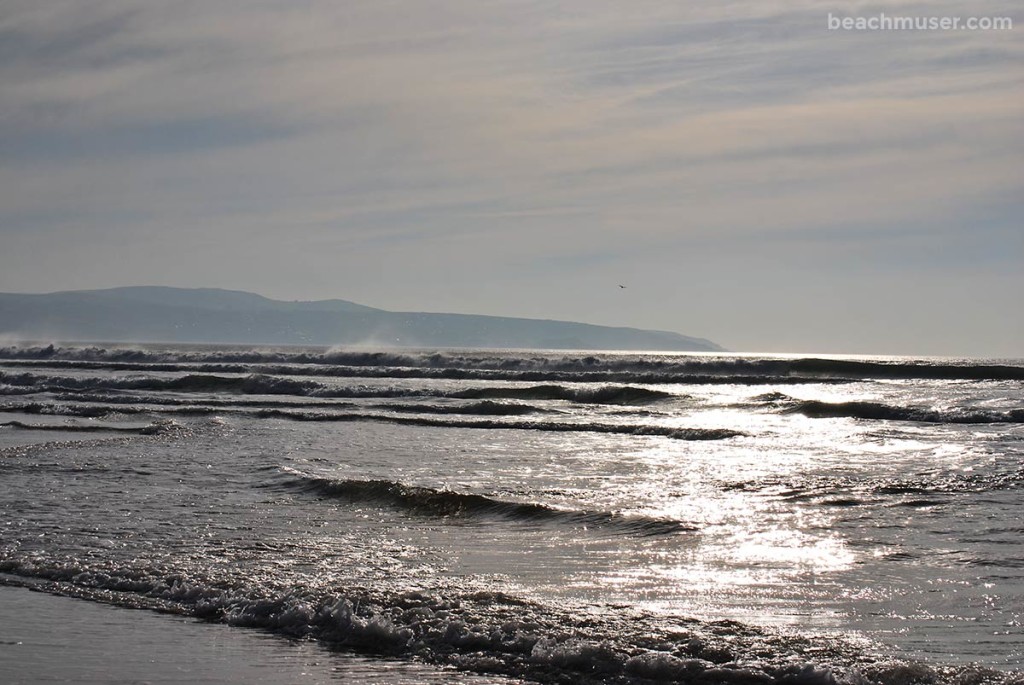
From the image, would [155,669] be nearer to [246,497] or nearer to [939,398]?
[246,497]

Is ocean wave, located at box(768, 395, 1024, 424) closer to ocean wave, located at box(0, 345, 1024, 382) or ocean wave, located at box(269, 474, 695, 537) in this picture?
ocean wave, located at box(0, 345, 1024, 382)

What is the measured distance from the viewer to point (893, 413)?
1089 inches

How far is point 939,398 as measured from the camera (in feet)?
107

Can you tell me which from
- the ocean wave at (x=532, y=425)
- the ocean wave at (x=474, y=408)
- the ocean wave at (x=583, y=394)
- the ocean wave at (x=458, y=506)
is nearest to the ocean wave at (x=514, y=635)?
the ocean wave at (x=458, y=506)

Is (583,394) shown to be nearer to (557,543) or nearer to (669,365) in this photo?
(669,365)

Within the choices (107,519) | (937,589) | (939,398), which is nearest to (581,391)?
(939,398)

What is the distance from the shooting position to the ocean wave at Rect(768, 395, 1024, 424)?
83.5 feet

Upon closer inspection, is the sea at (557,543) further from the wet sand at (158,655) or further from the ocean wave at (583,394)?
the ocean wave at (583,394)

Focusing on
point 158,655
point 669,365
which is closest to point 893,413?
point 158,655

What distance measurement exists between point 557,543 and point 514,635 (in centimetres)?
316

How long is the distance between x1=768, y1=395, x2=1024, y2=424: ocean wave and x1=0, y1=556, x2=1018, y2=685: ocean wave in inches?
806

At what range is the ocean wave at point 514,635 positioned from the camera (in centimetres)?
613

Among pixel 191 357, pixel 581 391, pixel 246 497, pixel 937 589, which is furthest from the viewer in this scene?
pixel 191 357

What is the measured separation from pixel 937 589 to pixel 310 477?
899cm
